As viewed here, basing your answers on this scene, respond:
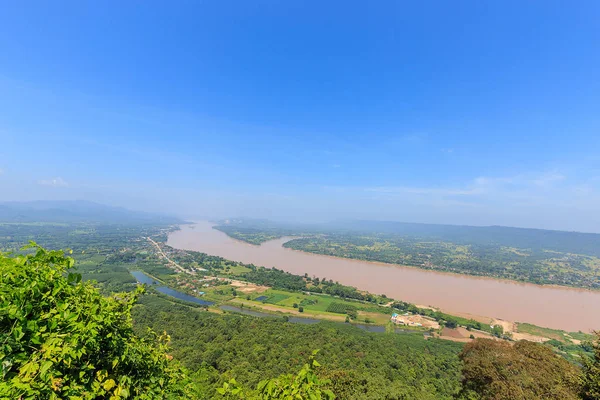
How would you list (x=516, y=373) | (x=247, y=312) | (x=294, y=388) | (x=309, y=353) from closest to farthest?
(x=294, y=388)
(x=516, y=373)
(x=309, y=353)
(x=247, y=312)

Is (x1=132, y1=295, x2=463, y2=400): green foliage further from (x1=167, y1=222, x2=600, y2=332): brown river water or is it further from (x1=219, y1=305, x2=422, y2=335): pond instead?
(x1=167, y1=222, x2=600, y2=332): brown river water

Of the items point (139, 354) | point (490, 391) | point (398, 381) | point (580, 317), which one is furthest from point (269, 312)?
point (580, 317)

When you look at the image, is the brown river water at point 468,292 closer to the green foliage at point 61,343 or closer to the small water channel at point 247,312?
the small water channel at point 247,312

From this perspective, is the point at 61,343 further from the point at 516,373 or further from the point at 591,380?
the point at 516,373

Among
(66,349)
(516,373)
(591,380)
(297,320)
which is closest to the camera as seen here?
(66,349)

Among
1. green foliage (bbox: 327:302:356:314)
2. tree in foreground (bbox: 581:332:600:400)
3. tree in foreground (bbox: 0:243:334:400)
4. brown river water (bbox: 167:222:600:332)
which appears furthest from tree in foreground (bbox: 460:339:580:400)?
brown river water (bbox: 167:222:600:332)

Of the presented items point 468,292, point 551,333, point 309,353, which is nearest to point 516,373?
point 309,353

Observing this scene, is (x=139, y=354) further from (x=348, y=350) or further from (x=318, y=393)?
(x=348, y=350)
